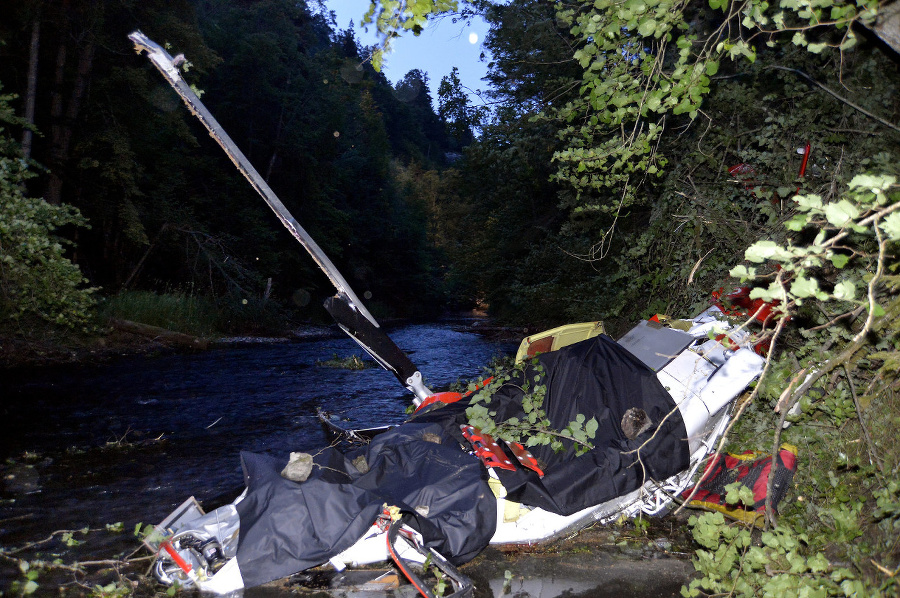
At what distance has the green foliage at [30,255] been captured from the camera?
833cm

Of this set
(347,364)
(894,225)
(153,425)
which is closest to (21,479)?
(153,425)

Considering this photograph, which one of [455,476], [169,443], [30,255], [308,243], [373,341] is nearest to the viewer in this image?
[455,476]

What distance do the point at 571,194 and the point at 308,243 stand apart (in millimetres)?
7321

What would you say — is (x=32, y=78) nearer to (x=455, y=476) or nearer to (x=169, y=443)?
(x=169, y=443)

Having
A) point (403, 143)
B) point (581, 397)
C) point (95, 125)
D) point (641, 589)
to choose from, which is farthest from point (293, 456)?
point (403, 143)

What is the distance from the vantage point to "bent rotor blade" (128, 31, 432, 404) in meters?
5.91

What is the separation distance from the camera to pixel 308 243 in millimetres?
6336

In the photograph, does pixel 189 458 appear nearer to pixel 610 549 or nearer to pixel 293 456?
pixel 293 456

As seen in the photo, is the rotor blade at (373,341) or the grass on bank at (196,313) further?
the grass on bank at (196,313)

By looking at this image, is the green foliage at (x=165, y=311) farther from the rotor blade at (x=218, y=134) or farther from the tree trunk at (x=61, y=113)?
the rotor blade at (x=218, y=134)

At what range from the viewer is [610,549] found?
4.29 metres

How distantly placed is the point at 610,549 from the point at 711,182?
186 inches

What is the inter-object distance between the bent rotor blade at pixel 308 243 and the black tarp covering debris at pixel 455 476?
2.02 meters

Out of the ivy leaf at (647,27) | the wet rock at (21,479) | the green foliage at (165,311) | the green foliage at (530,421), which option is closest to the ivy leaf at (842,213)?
the ivy leaf at (647,27)
